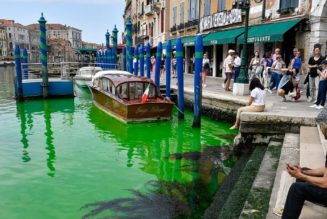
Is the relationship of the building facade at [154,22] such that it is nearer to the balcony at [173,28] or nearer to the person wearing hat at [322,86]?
the balcony at [173,28]

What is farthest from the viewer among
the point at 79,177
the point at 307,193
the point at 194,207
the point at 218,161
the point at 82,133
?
the point at 82,133

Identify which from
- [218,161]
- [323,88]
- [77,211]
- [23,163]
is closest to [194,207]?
[77,211]

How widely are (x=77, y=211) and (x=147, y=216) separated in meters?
1.15

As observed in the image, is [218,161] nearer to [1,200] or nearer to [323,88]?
[323,88]

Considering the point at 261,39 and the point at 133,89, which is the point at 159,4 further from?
the point at 133,89

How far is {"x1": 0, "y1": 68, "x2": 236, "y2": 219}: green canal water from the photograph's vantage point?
5.74 m

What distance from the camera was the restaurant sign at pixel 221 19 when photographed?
61.8 feet

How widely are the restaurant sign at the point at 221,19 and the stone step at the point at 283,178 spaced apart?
12960mm

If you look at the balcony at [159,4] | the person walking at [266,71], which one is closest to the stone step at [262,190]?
the person walking at [266,71]

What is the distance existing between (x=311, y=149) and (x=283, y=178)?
168 centimetres

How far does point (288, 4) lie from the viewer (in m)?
15.0

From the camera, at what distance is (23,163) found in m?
8.10

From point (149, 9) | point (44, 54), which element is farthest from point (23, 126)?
point (149, 9)

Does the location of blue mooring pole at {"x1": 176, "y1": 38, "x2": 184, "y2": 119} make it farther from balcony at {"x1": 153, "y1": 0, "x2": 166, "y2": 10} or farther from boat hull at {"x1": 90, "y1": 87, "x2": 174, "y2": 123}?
balcony at {"x1": 153, "y1": 0, "x2": 166, "y2": 10}
